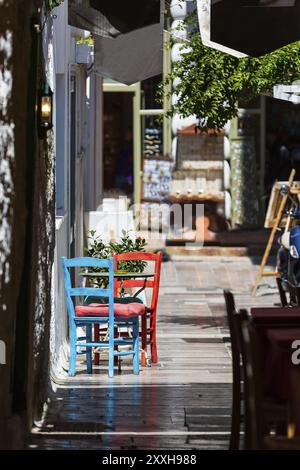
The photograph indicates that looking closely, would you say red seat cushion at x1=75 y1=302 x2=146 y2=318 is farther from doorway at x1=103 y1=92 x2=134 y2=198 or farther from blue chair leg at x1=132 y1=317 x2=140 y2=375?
doorway at x1=103 y1=92 x2=134 y2=198

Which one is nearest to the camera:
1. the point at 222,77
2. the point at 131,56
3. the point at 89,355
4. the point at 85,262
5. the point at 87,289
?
the point at 87,289

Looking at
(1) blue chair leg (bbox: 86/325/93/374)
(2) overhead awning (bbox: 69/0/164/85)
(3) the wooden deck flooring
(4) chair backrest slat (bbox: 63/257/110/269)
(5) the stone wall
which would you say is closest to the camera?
(5) the stone wall

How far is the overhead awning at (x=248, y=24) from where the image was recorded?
1133 cm

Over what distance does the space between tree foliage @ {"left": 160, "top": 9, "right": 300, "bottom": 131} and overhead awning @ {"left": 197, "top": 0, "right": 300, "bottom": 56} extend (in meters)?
1.86

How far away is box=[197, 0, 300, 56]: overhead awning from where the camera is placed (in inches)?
446

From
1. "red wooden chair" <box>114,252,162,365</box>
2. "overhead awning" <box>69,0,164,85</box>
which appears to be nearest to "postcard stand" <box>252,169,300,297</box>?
"overhead awning" <box>69,0,164,85</box>

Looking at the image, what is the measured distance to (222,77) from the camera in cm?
1373

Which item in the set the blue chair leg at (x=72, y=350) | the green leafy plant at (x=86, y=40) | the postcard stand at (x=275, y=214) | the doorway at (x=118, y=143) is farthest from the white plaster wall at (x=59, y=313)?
the doorway at (x=118, y=143)

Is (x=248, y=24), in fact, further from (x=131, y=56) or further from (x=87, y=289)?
(x=87, y=289)

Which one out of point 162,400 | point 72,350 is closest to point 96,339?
point 72,350

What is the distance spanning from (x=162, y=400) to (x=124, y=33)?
294 centimetres

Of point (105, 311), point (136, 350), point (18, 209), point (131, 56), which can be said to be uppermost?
point (131, 56)
